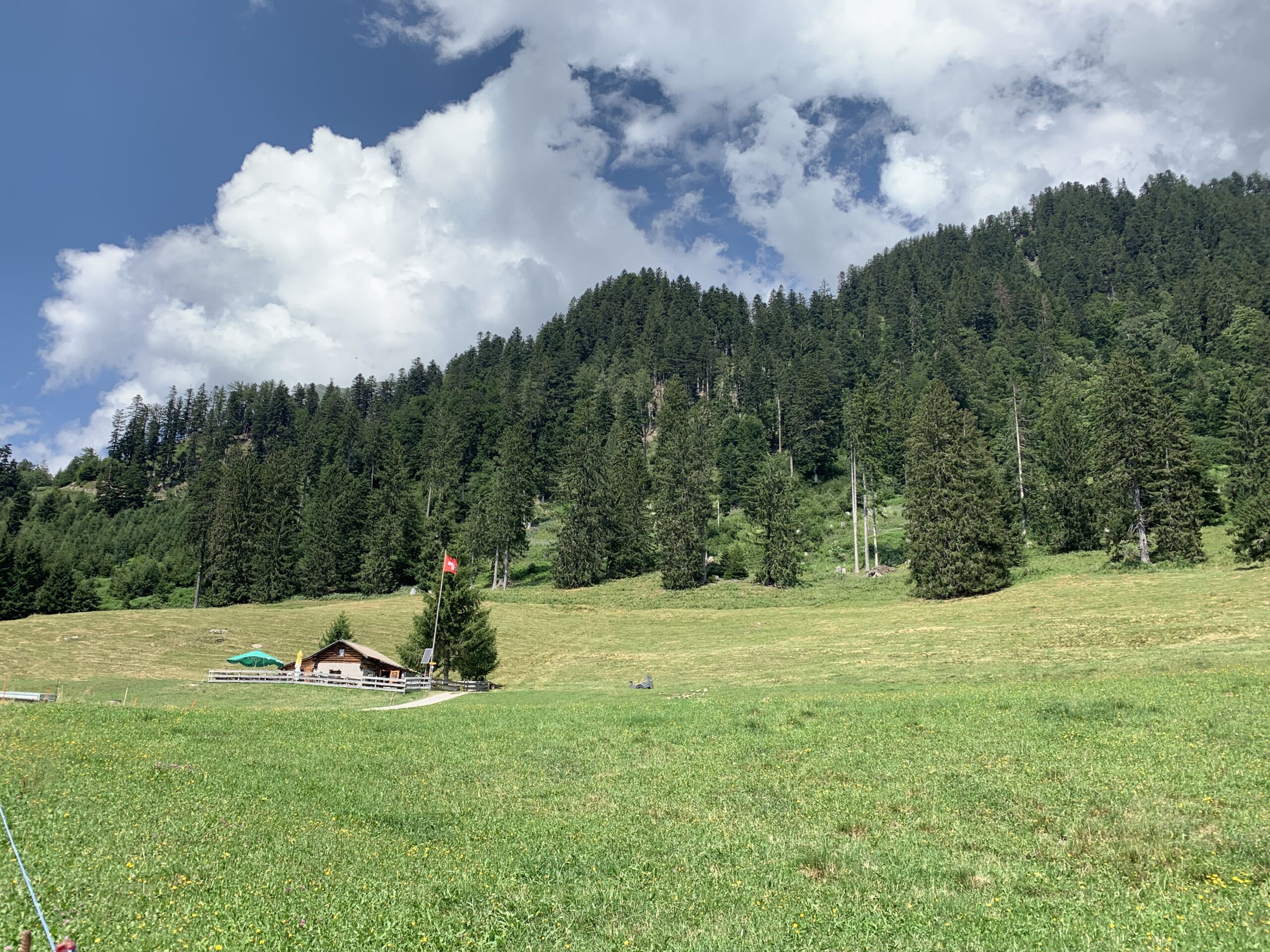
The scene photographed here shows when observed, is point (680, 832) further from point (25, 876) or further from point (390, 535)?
point (390, 535)

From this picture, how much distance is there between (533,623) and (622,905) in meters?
59.5

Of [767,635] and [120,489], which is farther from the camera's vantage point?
[120,489]

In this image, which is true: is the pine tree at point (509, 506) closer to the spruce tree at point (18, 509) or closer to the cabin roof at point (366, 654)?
the cabin roof at point (366, 654)

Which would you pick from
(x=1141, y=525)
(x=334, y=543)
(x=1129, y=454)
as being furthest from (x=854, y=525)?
(x=334, y=543)

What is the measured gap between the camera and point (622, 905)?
31.2 feet

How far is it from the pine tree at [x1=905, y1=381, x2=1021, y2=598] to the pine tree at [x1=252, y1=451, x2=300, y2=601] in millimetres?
85763

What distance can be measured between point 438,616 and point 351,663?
8.34m

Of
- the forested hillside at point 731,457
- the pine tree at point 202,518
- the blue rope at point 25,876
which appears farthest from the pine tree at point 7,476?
the blue rope at point 25,876

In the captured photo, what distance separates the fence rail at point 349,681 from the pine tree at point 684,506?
4165 cm

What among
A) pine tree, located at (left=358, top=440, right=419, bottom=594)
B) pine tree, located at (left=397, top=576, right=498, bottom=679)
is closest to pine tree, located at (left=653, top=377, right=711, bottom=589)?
pine tree, located at (left=358, top=440, right=419, bottom=594)

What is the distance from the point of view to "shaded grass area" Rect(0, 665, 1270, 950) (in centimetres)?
870

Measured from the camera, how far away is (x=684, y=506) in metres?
87.4

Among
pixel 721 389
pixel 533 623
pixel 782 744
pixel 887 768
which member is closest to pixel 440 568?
pixel 533 623

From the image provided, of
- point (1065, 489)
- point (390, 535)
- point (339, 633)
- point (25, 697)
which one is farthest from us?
point (390, 535)
